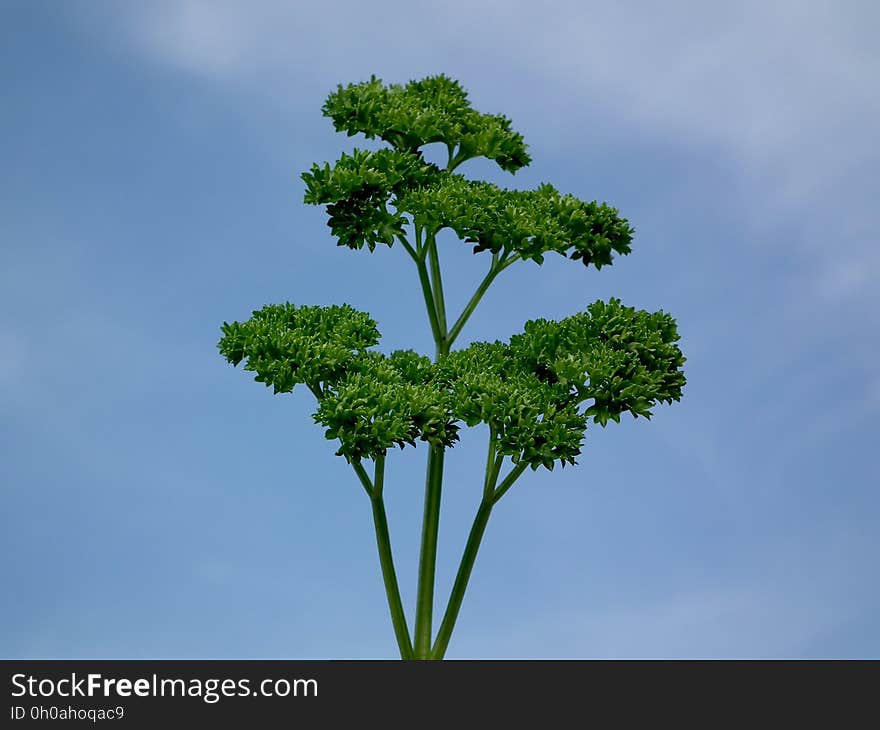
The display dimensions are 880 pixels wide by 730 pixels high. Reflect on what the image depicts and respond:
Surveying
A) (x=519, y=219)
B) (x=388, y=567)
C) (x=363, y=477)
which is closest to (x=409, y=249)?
(x=519, y=219)

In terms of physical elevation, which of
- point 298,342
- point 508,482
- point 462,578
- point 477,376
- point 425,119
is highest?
point 425,119

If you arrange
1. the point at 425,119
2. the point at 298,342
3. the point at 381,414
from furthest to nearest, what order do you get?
the point at 425,119
the point at 298,342
the point at 381,414

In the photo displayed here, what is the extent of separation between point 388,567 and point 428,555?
0.24 m

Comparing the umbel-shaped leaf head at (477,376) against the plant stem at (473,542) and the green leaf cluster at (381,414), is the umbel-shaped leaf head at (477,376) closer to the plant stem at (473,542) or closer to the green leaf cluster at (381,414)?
the green leaf cluster at (381,414)

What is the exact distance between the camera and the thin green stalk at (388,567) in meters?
5.94

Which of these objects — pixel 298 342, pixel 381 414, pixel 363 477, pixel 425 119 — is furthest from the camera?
pixel 425 119

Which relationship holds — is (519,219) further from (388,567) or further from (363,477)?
(388,567)

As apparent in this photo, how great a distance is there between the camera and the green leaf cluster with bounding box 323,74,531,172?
6.31 meters

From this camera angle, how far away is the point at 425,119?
6289mm

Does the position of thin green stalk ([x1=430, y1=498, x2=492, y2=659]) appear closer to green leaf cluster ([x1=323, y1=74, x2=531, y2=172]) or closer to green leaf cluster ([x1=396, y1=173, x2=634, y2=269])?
green leaf cluster ([x1=396, y1=173, x2=634, y2=269])

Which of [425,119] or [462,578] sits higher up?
[425,119]
